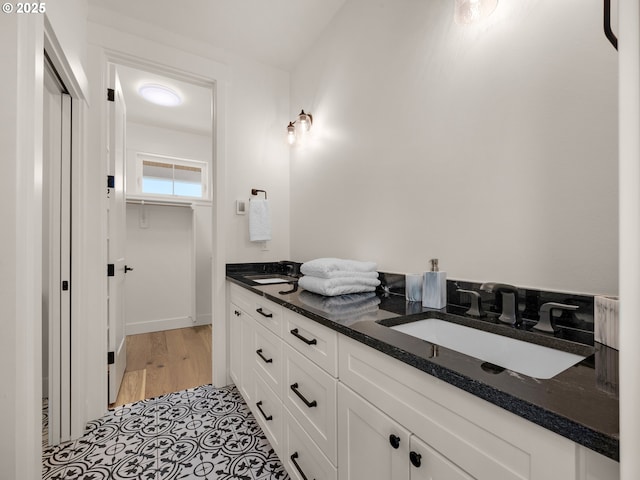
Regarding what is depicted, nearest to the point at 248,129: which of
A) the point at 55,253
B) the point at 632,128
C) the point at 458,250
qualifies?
the point at 55,253

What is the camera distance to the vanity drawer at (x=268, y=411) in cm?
135

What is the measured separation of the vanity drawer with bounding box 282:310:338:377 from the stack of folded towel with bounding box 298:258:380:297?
0.21 m

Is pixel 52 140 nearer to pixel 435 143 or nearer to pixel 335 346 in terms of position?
pixel 335 346

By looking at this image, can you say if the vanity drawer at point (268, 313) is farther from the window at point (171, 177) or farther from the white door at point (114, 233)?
the window at point (171, 177)

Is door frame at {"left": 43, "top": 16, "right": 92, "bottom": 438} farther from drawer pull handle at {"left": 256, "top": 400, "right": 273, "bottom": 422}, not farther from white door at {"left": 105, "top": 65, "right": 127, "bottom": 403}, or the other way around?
drawer pull handle at {"left": 256, "top": 400, "right": 273, "bottom": 422}

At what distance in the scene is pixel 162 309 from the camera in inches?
141

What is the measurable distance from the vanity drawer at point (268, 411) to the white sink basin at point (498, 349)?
75 centimetres

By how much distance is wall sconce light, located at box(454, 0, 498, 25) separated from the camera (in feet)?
3.54

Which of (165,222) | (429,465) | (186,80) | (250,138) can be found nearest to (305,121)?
(250,138)

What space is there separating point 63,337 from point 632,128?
2305 millimetres

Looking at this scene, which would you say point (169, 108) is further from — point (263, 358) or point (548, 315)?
point (548, 315)

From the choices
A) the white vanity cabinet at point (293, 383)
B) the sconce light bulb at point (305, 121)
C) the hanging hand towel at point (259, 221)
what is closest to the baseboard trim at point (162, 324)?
the hanging hand towel at point (259, 221)

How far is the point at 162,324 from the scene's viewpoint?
3549 mm

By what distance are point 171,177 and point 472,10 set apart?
3.69 metres
